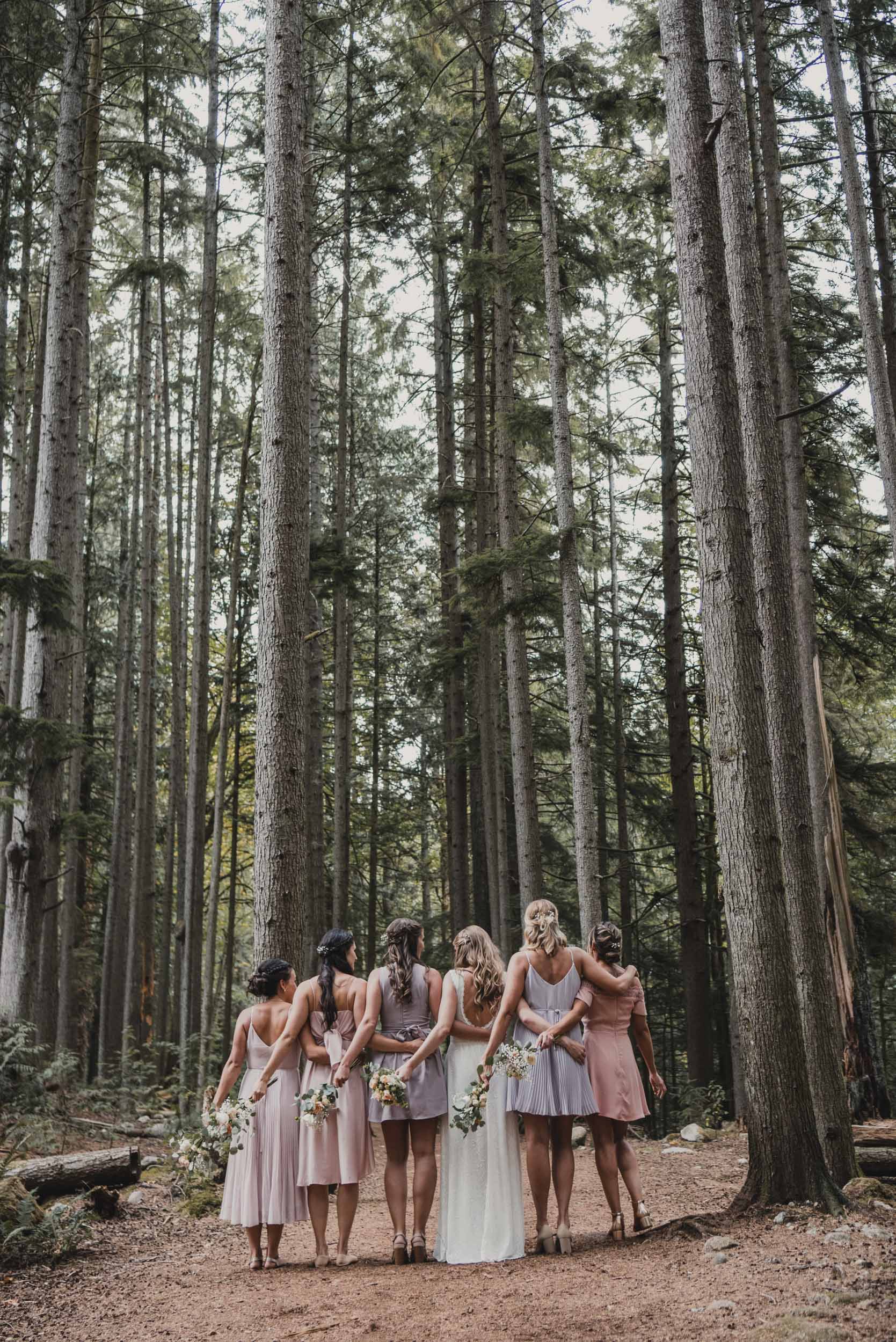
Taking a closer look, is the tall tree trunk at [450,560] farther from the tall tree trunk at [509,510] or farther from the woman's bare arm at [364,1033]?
the woman's bare arm at [364,1033]

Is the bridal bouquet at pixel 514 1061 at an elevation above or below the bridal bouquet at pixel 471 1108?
above

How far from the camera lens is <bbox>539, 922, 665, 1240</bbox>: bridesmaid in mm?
6270

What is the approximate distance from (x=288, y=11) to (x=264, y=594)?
518cm

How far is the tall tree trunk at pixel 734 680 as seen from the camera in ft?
19.3

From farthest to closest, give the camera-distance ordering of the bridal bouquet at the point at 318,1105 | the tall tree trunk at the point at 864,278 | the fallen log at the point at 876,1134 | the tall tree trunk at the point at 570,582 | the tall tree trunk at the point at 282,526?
the tall tree trunk at the point at 570,582, the tall tree trunk at the point at 864,278, the fallen log at the point at 876,1134, the tall tree trunk at the point at 282,526, the bridal bouquet at the point at 318,1105

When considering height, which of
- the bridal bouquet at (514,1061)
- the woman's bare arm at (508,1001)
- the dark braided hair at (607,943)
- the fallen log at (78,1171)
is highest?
the dark braided hair at (607,943)

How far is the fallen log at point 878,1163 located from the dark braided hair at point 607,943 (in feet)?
9.58

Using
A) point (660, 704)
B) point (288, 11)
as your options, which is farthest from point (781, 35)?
point (660, 704)

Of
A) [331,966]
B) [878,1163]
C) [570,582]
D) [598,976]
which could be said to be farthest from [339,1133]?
[570,582]

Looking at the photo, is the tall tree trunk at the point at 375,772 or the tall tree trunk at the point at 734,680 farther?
the tall tree trunk at the point at 375,772

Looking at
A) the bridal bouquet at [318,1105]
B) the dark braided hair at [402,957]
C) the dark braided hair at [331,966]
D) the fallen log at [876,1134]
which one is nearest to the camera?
the bridal bouquet at [318,1105]

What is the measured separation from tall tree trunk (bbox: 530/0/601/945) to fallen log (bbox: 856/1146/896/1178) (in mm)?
3764

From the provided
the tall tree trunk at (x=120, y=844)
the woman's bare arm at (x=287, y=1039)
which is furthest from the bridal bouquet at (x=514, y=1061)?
the tall tree trunk at (x=120, y=844)

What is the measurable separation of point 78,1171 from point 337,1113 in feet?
8.91
